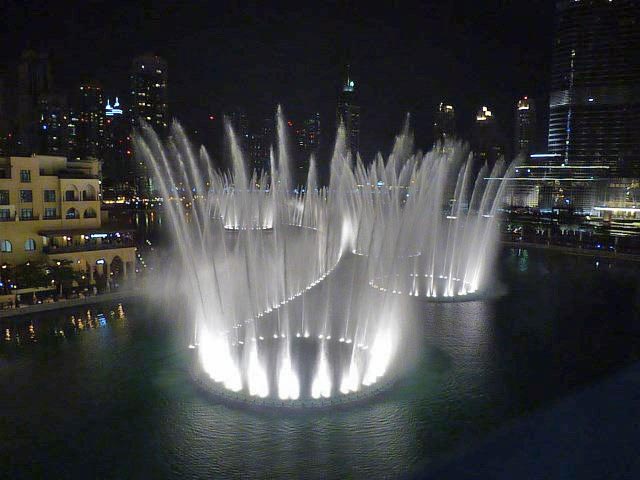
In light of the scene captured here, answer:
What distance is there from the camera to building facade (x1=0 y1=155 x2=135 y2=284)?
30547mm

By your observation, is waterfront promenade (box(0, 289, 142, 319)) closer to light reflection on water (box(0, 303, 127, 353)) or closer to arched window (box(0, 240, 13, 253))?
light reflection on water (box(0, 303, 127, 353))

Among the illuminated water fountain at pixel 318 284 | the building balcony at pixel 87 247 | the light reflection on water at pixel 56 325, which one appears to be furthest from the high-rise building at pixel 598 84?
the light reflection on water at pixel 56 325

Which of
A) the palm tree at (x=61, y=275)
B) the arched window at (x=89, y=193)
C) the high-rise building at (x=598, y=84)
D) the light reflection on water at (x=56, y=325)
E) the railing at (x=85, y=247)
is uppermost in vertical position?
the high-rise building at (x=598, y=84)

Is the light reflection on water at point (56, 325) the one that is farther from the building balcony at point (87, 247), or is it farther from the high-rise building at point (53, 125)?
the high-rise building at point (53, 125)

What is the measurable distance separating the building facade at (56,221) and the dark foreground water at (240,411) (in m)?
8.69

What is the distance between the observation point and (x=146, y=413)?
14141 millimetres

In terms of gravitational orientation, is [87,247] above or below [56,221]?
below

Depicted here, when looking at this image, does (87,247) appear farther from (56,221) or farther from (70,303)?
(70,303)

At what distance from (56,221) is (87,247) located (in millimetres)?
2491

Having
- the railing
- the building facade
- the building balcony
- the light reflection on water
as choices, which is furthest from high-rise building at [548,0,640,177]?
the light reflection on water

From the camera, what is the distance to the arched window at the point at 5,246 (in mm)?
30141

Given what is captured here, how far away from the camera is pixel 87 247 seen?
32.0 m

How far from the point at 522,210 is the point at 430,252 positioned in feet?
166

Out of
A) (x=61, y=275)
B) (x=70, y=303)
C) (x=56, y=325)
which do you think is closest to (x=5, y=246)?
(x=61, y=275)
